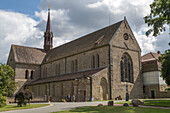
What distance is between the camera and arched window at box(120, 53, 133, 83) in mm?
39438

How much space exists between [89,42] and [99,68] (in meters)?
8.04

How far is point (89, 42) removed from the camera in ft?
146

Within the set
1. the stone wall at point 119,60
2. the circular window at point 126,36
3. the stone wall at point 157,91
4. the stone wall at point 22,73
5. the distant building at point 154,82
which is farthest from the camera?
the stone wall at point 22,73

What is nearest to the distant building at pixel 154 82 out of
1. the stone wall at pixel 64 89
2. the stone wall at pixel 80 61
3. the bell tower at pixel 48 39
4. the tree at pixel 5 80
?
the stone wall at pixel 80 61

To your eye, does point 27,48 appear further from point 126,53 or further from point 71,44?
point 126,53

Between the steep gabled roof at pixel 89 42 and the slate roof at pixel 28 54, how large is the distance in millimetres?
8625

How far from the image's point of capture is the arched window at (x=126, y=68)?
1553 inches

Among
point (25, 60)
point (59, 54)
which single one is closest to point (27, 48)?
point (25, 60)

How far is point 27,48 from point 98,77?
1433 inches

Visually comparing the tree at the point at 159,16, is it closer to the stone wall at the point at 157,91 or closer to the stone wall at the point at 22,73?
the stone wall at the point at 157,91

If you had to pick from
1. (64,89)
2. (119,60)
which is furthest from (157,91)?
(64,89)

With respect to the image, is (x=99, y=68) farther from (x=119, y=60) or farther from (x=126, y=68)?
(x=126, y=68)

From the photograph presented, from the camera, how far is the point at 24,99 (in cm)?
2752

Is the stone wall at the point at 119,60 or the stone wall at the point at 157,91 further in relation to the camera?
the stone wall at the point at 157,91
